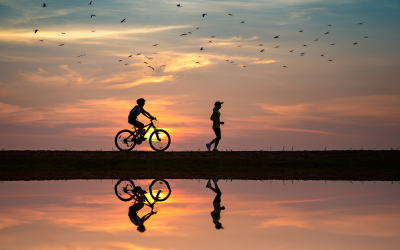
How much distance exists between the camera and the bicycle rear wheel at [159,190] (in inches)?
443

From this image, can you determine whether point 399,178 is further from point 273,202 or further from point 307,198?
point 273,202

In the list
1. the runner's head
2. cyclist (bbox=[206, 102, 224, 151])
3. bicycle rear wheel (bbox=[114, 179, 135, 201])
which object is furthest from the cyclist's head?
the runner's head

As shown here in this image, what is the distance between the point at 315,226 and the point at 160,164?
38.9ft

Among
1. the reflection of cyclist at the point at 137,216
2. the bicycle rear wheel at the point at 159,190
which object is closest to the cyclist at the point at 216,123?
the bicycle rear wheel at the point at 159,190

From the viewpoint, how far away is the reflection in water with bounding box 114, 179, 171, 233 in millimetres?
8547

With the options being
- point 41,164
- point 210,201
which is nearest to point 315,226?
point 210,201

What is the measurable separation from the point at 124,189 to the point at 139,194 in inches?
51.6

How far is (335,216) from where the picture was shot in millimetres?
8875

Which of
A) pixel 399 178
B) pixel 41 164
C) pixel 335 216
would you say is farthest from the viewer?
pixel 41 164

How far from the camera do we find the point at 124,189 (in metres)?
13.0

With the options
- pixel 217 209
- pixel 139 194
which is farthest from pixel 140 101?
pixel 217 209

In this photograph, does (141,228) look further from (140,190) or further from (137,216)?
(140,190)

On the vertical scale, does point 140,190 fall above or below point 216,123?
below

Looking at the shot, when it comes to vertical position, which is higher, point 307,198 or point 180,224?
point 307,198
